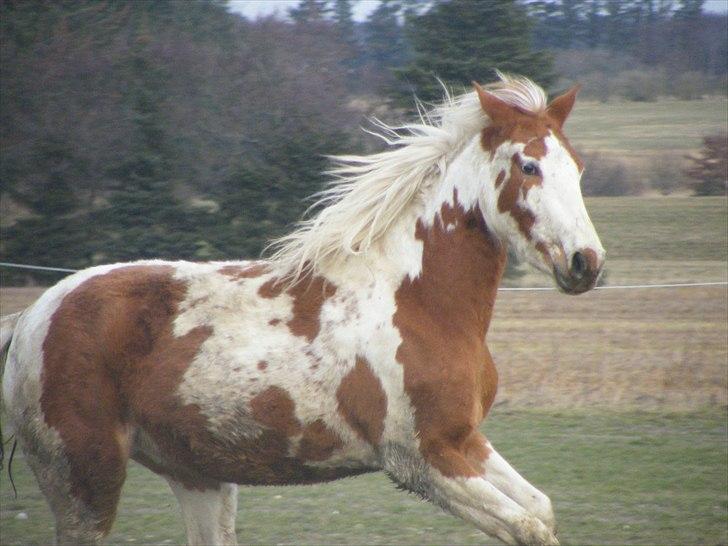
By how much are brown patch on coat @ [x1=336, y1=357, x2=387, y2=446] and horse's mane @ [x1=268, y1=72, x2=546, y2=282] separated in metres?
0.50

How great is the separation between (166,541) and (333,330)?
2.37 metres

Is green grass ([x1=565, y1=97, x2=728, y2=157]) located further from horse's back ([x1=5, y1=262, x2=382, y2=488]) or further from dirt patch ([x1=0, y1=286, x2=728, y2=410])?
horse's back ([x1=5, y1=262, x2=382, y2=488])

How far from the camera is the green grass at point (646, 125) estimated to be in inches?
585

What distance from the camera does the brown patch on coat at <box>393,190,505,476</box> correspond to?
3.65 metres

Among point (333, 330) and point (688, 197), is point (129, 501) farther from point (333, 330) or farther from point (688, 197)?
point (688, 197)

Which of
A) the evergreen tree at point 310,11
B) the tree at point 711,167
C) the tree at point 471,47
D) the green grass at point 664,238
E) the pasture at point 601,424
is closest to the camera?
the pasture at point 601,424

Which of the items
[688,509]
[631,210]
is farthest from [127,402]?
[631,210]

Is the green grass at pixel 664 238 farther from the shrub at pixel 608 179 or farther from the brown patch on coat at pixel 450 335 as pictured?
the brown patch on coat at pixel 450 335

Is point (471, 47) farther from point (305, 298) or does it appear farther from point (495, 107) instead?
point (305, 298)

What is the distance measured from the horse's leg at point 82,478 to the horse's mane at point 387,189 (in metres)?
1.00

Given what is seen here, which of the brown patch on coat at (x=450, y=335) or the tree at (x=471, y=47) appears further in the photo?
the tree at (x=471, y=47)

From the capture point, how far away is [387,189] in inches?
161

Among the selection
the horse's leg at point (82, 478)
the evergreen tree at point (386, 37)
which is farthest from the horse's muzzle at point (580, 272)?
the evergreen tree at point (386, 37)

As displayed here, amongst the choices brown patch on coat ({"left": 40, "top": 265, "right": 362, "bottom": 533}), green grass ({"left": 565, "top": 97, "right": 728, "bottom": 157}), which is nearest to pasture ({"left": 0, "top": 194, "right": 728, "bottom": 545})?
green grass ({"left": 565, "top": 97, "right": 728, "bottom": 157})
